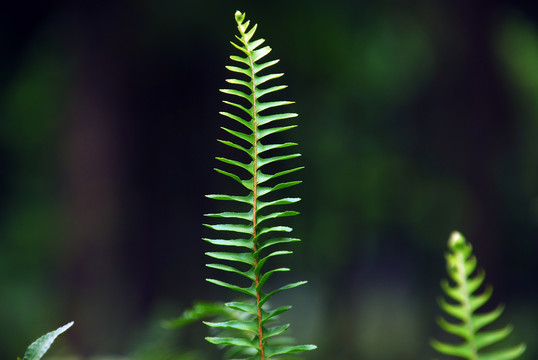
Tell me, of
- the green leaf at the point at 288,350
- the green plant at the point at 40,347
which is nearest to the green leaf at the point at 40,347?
the green plant at the point at 40,347

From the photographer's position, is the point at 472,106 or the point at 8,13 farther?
the point at 472,106

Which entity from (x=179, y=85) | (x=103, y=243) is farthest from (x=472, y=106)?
(x=103, y=243)

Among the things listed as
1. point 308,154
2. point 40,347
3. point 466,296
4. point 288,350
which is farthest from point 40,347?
point 308,154

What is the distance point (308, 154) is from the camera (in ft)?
13.9

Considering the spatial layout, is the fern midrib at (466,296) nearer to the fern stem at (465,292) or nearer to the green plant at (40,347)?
the fern stem at (465,292)

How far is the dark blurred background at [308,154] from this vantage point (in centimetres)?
386

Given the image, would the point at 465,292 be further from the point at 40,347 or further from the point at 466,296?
the point at 40,347

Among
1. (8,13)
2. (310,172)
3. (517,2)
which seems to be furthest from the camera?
(310,172)

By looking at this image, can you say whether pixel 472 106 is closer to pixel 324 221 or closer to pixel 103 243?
pixel 324 221

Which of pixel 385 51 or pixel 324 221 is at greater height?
pixel 385 51

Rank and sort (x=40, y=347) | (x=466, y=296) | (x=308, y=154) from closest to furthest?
1. (x=40, y=347)
2. (x=466, y=296)
3. (x=308, y=154)

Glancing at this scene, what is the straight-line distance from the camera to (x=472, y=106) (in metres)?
4.28

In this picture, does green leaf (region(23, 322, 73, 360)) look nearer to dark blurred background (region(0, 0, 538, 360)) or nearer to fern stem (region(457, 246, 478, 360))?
fern stem (region(457, 246, 478, 360))

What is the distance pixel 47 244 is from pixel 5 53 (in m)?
1.16
